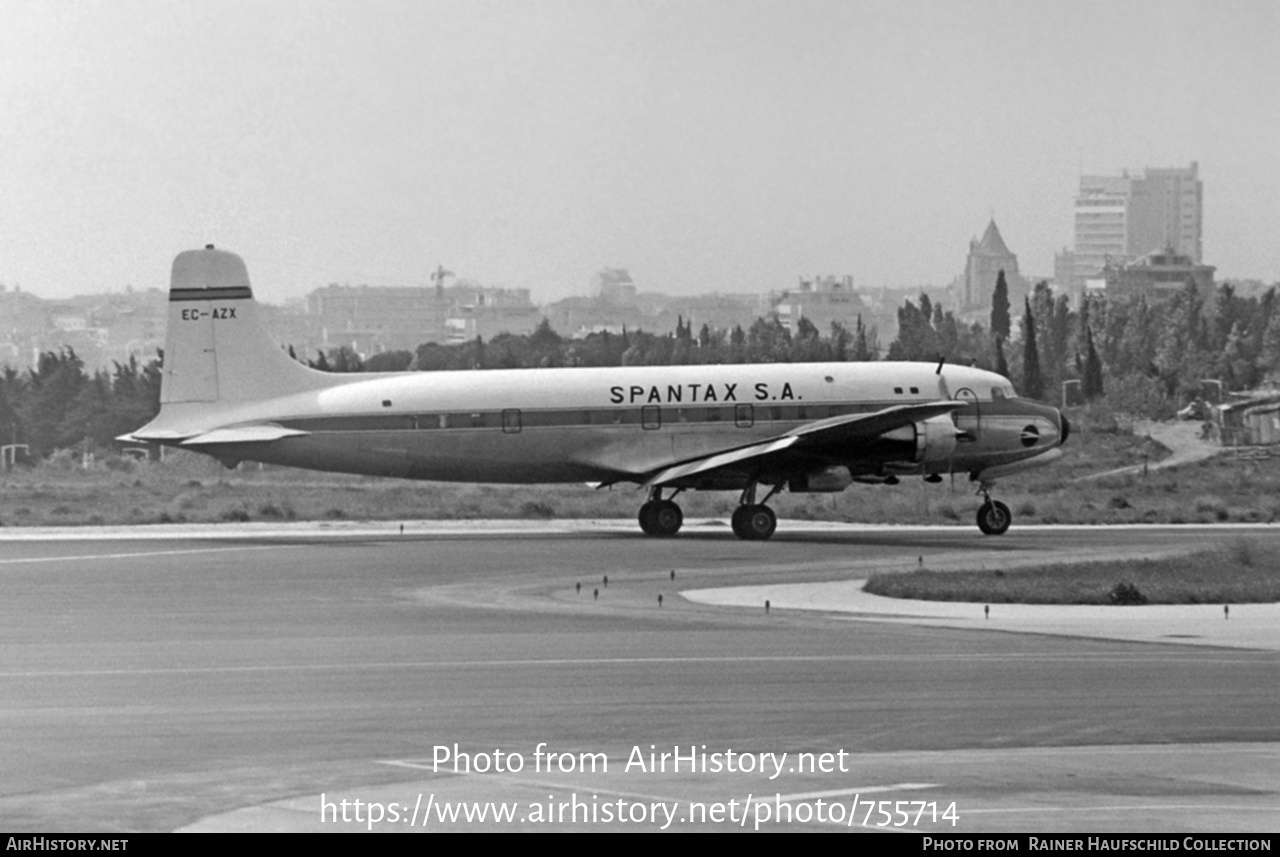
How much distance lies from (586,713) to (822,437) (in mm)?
24398

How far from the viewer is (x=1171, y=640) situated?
24703 millimetres

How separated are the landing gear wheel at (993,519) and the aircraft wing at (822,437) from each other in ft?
7.86

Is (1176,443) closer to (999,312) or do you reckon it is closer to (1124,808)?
(999,312)

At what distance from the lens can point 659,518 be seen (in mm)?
44812

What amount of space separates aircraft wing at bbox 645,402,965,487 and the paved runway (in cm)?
966

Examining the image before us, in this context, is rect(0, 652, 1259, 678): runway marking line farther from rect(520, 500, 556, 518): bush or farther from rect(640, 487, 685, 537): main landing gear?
rect(520, 500, 556, 518): bush

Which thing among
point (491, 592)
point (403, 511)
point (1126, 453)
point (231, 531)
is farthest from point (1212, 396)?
point (491, 592)

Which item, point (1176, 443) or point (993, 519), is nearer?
point (993, 519)

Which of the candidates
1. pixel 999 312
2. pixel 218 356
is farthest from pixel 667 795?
pixel 999 312

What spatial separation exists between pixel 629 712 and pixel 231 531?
29.7 meters

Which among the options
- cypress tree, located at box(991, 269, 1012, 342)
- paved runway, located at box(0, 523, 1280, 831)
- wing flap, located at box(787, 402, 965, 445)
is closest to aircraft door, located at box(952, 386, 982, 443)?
wing flap, located at box(787, 402, 965, 445)

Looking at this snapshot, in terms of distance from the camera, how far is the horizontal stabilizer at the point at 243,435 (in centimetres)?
4416

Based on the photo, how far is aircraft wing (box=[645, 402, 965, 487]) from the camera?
4262 cm

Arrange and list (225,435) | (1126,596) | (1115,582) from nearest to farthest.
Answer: (1126,596), (1115,582), (225,435)
